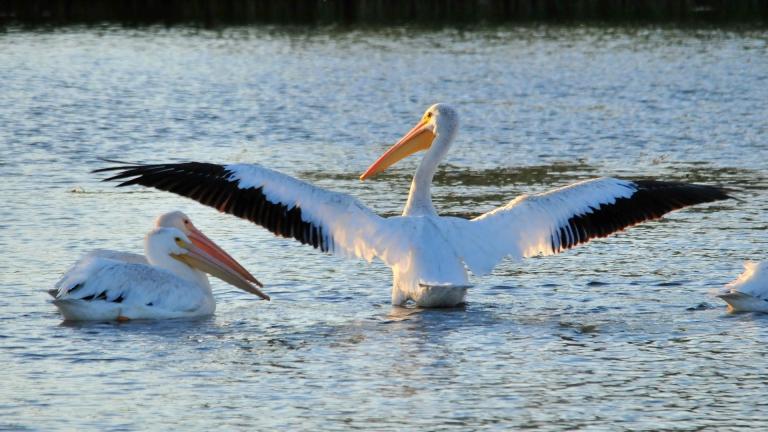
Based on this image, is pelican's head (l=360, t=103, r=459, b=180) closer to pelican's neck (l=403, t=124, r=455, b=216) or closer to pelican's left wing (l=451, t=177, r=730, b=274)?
pelican's neck (l=403, t=124, r=455, b=216)

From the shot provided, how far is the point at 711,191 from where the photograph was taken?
28.2 ft

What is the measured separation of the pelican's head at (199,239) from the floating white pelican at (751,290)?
2.58 metres

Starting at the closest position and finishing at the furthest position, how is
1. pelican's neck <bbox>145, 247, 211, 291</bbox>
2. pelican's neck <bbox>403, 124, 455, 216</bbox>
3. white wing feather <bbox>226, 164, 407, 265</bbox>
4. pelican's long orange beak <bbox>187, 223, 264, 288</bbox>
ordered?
white wing feather <bbox>226, 164, 407, 265</bbox>
pelican's neck <bbox>145, 247, 211, 291</bbox>
pelican's long orange beak <bbox>187, 223, 264, 288</bbox>
pelican's neck <bbox>403, 124, 455, 216</bbox>

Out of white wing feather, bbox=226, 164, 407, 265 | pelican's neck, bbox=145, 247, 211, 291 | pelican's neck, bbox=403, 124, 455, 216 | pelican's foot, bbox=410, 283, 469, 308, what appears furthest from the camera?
pelican's neck, bbox=403, 124, 455, 216

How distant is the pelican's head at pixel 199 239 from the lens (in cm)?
831

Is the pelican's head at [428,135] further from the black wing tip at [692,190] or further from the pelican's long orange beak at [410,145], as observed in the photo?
the black wing tip at [692,190]

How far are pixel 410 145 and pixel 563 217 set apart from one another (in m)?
1.45

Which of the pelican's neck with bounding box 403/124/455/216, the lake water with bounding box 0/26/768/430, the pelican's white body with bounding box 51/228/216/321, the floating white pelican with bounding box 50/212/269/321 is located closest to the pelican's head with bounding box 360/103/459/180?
the pelican's neck with bounding box 403/124/455/216

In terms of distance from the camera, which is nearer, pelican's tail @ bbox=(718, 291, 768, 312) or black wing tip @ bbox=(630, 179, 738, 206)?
pelican's tail @ bbox=(718, 291, 768, 312)

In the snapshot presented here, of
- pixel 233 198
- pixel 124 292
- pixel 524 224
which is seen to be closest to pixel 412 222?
pixel 524 224

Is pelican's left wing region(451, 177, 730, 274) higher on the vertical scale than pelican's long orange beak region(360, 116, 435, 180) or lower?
lower

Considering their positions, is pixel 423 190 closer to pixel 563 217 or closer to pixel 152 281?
pixel 563 217

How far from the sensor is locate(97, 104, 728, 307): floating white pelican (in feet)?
25.8

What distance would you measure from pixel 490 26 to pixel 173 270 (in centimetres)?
2431
